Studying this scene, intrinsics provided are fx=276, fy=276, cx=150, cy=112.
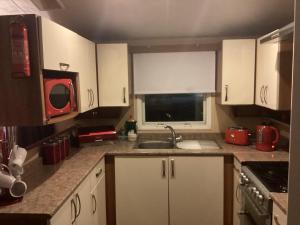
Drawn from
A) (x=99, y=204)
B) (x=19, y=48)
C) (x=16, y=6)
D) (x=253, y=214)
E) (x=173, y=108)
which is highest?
(x=16, y=6)

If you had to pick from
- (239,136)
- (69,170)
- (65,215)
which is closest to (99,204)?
(69,170)

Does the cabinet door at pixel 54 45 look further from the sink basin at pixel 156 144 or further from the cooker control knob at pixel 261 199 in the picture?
the cooker control knob at pixel 261 199

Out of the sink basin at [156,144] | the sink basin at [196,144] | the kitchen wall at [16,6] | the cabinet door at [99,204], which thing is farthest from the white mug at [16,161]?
the sink basin at [196,144]

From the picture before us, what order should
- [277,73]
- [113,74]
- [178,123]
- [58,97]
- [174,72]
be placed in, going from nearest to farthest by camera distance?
[58,97] → [277,73] → [113,74] → [174,72] → [178,123]

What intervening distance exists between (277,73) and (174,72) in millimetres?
1226

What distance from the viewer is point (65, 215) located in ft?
5.18

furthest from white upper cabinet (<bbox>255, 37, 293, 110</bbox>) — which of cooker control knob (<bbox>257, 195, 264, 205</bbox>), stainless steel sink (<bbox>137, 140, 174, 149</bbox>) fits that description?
stainless steel sink (<bbox>137, 140, 174, 149</bbox>)

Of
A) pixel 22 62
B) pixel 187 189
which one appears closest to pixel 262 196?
pixel 187 189

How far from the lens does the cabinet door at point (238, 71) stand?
2738mm

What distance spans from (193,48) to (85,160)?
5.69 feet

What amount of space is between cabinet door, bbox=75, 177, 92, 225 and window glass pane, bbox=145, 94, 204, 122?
1.43 meters

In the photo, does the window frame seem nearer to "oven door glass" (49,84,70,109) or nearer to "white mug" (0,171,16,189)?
"oven door glass" (49,84,70,109)

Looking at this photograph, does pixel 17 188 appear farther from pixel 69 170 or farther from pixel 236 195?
pixel 236 195

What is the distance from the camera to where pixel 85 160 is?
2.30 metres
